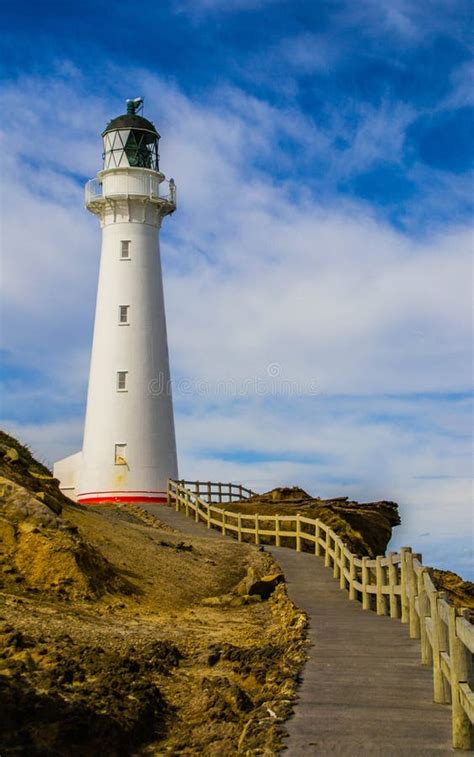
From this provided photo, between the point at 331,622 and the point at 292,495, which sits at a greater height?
the point at 292,495

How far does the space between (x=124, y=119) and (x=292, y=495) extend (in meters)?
16.2

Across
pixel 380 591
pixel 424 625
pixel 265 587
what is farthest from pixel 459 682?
pixel 265 587

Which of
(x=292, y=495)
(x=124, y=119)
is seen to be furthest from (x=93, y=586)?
(x=124, y=119)

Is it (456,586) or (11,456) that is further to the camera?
(456,586)

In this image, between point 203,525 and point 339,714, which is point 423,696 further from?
point 203,525

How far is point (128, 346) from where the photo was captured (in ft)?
122

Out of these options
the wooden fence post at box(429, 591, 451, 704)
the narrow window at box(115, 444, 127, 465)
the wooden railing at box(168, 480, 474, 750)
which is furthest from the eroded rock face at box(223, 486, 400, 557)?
the wooden fence post at box(429, 591, 451, 704)

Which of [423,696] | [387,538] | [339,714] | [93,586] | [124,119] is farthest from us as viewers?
[124,119]

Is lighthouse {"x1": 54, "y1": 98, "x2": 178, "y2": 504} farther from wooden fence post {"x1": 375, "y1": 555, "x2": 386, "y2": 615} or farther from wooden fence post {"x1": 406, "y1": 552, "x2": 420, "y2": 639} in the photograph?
wooden fence post {"x1": 406, "y1": 552, "x2": 420, "y2": 639}

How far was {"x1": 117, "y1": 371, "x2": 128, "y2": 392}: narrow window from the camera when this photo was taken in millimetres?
36919

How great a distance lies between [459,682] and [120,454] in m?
29.0

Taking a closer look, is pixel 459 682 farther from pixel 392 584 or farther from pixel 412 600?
pixel 392 584

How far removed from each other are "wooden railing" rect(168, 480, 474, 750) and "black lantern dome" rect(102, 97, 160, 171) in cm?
1368

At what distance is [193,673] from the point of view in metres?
11.8
